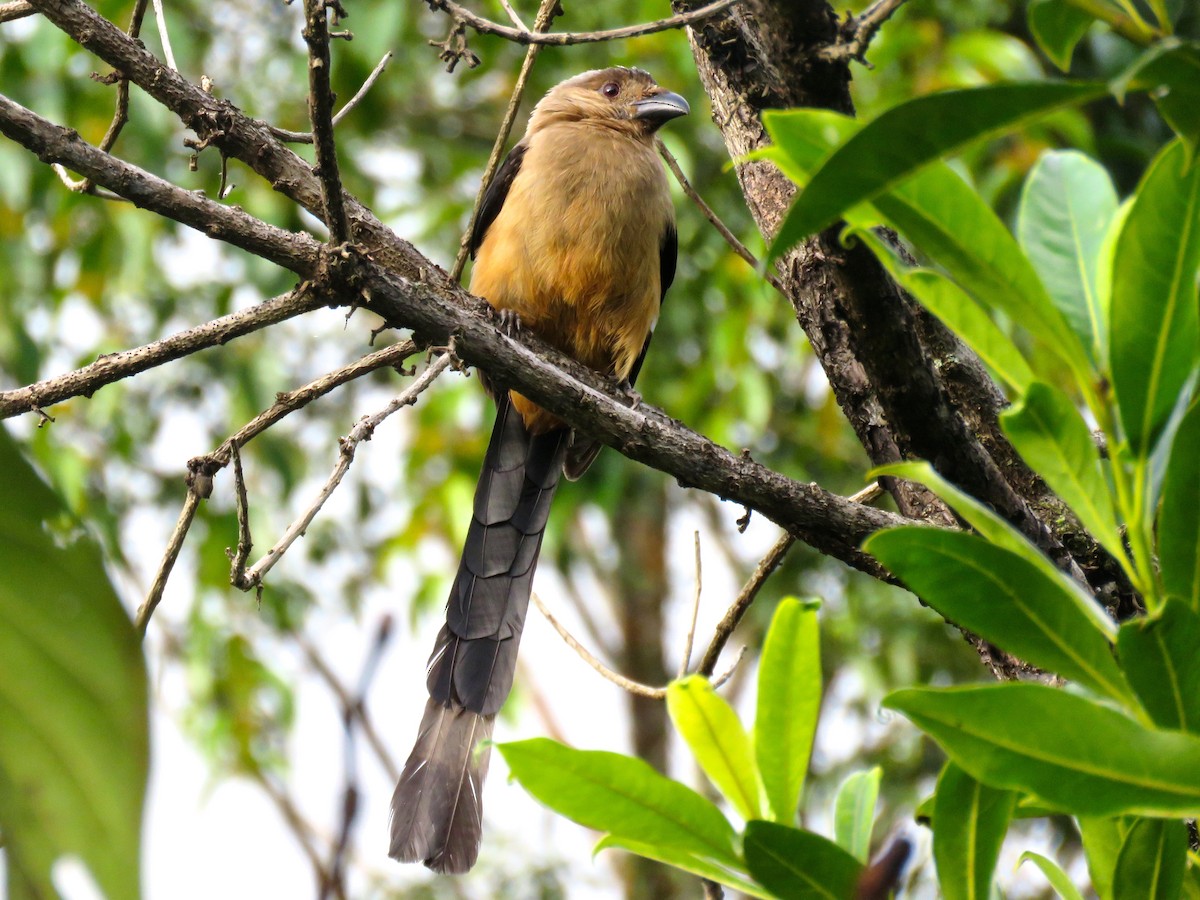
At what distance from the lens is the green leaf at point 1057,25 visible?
110 cm

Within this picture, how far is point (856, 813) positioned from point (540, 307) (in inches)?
94.6

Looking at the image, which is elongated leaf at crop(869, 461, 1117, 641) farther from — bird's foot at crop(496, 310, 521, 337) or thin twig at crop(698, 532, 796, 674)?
bird's foot at crop(496, 310, 521, 337)

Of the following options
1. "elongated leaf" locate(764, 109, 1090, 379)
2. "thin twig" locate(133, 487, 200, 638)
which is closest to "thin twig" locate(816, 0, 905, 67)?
"elongated leaf" locate(764, 109, 1090, 379)

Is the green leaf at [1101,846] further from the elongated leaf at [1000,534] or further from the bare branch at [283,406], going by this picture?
the bare branch at [283,406]

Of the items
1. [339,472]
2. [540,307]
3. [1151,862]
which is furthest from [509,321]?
[1151,862]

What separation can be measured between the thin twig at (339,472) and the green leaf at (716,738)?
0.70 meters

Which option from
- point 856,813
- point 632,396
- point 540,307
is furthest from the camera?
point 540,307

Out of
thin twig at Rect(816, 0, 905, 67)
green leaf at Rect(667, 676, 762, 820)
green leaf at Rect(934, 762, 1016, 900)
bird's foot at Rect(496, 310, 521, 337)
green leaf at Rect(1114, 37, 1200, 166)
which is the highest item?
bird's foot at Rect(496, 310, 521, 337)

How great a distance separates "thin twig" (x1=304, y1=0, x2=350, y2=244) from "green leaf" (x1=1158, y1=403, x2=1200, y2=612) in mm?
1182

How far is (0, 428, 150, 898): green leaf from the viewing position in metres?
0.45

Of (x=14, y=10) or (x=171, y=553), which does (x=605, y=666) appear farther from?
(x=14, y=10)

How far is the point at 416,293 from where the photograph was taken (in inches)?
78.5

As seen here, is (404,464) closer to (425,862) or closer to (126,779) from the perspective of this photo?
(425,862)

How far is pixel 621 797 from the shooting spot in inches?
50.8
